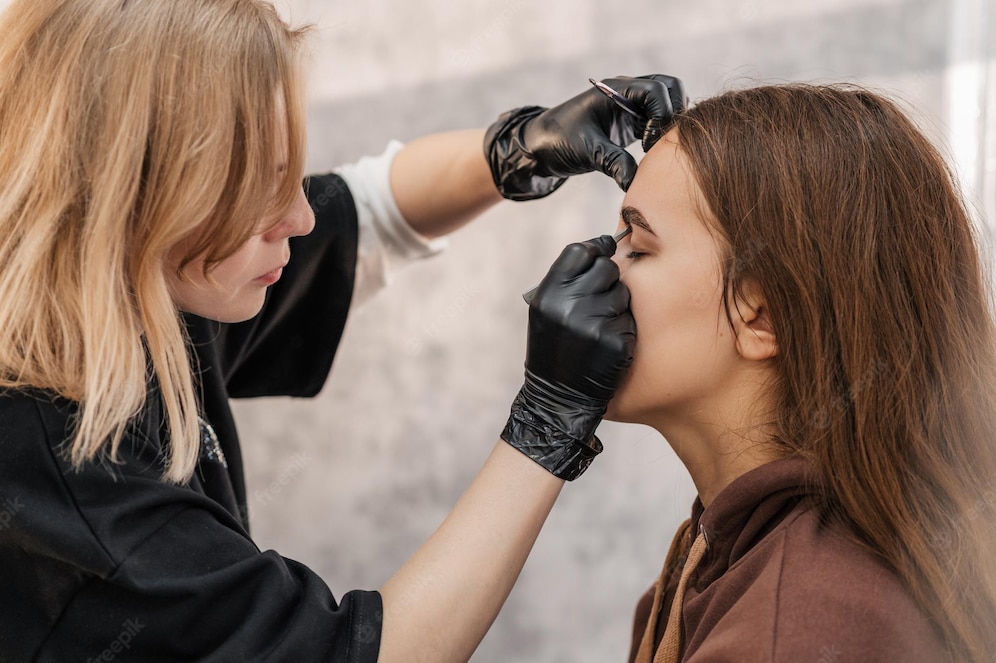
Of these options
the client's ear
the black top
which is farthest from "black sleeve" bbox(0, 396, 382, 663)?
the client's ear

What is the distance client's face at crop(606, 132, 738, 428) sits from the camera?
44.1 inches

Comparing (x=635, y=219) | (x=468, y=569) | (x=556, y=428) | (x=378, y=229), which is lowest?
(x=468, y=569)

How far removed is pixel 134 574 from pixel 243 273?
39cm

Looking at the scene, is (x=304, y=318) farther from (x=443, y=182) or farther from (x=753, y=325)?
(x=753, y=325)

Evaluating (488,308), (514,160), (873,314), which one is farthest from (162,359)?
(488,308)

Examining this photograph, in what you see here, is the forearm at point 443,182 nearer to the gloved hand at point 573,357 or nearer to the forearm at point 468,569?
the gloved hand at point 573,357

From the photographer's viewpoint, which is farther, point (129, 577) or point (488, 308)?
point (488, 308)

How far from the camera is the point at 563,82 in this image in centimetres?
228

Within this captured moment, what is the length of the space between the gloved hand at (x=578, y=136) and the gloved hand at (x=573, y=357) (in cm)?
21

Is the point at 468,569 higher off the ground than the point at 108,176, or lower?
lower

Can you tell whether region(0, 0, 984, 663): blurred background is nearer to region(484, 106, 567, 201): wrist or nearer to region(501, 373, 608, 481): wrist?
region(484, 106, 567, 201): wrist

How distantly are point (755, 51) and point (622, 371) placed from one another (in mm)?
1364

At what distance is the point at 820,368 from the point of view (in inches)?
41.1

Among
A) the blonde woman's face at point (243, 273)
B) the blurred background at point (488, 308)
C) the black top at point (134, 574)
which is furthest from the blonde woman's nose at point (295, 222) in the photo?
the blurred background at point (488, 308)
